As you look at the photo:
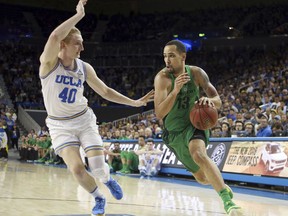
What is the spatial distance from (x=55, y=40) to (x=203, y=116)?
1678 mm

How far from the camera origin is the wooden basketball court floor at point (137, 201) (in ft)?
21.3

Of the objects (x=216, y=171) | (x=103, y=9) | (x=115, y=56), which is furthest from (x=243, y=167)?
(x=103, y=9)

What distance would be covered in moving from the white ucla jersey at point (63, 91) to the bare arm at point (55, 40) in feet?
0.24

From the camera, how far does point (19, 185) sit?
980 cm

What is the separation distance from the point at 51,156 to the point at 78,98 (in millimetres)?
15280

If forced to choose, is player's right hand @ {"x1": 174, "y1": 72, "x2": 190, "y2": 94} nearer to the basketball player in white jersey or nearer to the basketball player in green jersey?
the basketball player in green jersey

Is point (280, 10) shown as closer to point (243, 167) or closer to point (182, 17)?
point (182, 17)

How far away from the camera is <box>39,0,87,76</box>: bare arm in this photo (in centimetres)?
493

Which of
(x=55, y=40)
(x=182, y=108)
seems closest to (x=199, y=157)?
(x=182, y=108)

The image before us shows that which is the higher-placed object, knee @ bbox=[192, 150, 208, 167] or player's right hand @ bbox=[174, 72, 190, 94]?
player's right hand @ bbox=[174, 72, 190, 94]

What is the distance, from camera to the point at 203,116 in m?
→ 5.13

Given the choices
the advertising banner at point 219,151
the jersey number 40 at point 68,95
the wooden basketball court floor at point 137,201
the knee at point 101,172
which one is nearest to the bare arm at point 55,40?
the jersey number 40 at point 68,95

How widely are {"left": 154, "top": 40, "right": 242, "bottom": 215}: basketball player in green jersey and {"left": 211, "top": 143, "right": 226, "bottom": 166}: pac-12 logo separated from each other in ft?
19.0

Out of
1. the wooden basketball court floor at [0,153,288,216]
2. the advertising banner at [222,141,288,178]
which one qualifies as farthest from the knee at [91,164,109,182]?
the advertising banner at [222,141,288,178]
